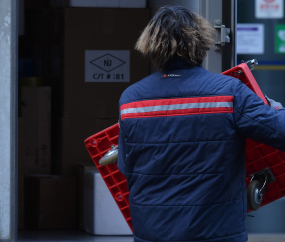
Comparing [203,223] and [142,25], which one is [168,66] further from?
[142,25]

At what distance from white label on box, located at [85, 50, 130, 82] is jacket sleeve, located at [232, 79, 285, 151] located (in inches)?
102

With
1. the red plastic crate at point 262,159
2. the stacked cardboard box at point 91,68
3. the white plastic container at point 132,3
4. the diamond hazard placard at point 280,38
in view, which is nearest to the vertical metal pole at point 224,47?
the diamond hazard placard at point 280,38

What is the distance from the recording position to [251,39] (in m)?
3.25

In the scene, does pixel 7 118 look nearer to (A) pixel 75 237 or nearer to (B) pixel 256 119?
(A) pixel 75 237

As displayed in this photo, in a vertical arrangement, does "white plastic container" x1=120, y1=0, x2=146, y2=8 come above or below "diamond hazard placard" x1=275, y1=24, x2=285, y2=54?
above

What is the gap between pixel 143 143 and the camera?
1888mm

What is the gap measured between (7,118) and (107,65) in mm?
1413

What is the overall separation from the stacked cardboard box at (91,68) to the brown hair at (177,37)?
7.66 feet

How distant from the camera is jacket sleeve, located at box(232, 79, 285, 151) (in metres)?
1.76

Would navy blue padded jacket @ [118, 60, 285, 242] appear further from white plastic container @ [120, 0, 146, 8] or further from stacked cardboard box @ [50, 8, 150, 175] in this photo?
white plastic container @ [120, 0, 146, 8]

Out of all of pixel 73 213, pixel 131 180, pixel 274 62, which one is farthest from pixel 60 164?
pixel 131 180

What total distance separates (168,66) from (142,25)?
98.2 inches

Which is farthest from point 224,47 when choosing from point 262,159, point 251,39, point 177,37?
point 177,37

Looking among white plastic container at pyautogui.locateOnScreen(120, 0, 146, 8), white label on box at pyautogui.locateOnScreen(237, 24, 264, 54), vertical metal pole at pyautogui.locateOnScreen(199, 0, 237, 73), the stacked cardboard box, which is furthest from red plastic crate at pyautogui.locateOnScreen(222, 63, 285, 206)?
white plastic container at pyautogui.locateOnScreen(120, 0, 146, 8)
